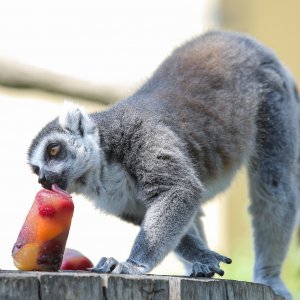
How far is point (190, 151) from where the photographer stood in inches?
241

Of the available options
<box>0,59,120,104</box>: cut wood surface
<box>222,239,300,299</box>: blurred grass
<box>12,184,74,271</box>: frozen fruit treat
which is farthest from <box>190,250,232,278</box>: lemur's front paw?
<box>0,59,120,104</box>: cut wood surface

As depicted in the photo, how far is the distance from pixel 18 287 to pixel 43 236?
984mm

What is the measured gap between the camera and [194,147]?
6172mm

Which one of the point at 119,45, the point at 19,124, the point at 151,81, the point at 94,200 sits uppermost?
the point at 151,81

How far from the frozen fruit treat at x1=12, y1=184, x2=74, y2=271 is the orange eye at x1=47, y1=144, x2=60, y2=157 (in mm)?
1030

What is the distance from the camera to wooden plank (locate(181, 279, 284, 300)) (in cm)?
410

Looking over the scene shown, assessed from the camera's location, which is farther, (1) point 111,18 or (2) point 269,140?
(1) point 111,18

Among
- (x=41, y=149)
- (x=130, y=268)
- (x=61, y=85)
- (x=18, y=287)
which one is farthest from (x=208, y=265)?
(x=61, y=85)

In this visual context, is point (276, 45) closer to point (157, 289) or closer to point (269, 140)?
point (269, 140)

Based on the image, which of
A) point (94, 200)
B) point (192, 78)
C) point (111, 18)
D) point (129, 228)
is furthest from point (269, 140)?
point (111, 18)

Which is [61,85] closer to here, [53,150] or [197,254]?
[53,150]

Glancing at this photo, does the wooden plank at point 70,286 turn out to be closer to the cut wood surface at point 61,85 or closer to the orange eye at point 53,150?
the orange eye at point 53,150

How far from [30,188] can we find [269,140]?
17.5ft

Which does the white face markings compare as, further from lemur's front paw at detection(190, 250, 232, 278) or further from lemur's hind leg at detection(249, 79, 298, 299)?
lemur's hind leg at detection(249, 79, 298, 299)
